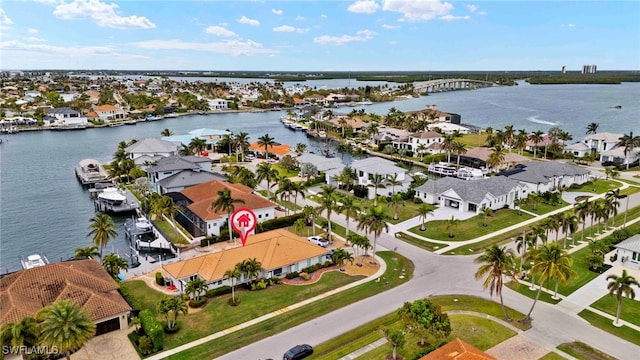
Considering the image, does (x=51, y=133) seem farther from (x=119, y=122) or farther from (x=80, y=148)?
(x=80, y=148)

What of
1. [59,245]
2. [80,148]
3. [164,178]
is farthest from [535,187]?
[80,148]

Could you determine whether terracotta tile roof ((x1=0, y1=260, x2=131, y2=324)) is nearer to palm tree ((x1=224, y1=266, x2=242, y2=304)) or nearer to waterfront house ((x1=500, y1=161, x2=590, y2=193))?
palm tree ((x1=224, y1=266, x2=242, y2=304))

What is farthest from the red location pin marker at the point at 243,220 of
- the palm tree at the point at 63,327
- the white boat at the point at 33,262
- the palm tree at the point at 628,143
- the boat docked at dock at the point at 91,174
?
the palm tree at the point at 628,143

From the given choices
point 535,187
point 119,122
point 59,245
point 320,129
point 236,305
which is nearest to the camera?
point 236,305

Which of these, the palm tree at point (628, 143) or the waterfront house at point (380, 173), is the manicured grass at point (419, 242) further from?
the palm tree at point (628, 143)

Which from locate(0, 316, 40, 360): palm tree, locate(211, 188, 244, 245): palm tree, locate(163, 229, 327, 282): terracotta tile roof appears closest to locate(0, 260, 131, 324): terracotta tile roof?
locate(0, 316, 40, 360): palm tree

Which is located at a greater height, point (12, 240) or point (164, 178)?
point (164, 178)
